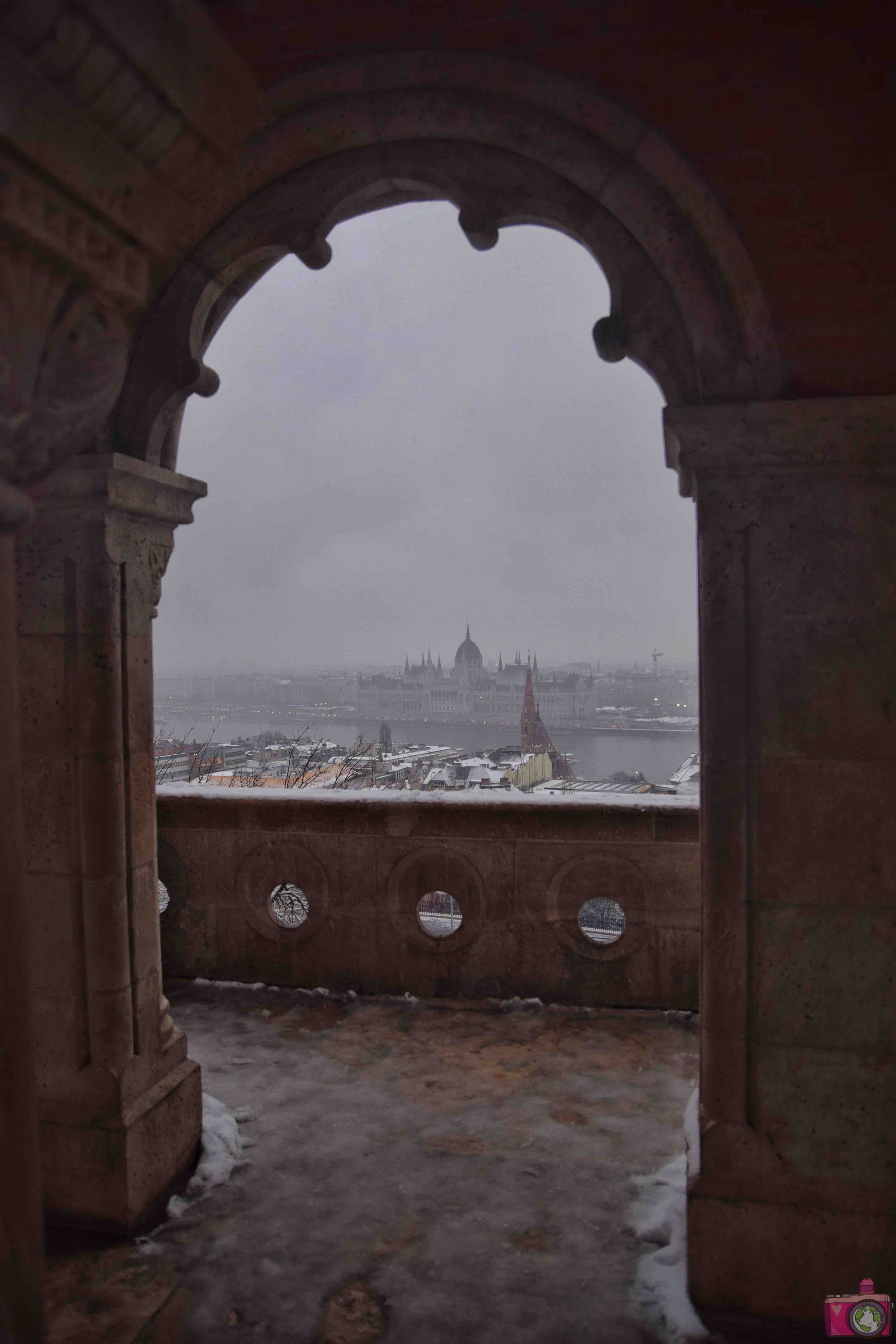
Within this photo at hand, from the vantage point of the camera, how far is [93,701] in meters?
2.65

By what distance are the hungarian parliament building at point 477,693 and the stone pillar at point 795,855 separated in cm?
1349

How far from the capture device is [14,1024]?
0.84 metres

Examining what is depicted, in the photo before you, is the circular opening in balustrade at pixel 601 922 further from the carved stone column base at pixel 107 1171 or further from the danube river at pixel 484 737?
the carved stone column base at pixel 107 1171

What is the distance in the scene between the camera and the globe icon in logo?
2141 millimetres

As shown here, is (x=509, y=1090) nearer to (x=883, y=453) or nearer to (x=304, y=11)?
(x=883, y=453)

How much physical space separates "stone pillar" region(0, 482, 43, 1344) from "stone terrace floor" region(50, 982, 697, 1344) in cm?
183

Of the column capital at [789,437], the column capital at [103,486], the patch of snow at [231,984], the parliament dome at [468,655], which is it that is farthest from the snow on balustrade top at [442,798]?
the parliament dome at [468,655]

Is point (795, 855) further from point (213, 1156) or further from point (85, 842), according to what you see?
point (213, 1156)

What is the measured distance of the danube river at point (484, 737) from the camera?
1141 centimetres

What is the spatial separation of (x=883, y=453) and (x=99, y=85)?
76.8 inches

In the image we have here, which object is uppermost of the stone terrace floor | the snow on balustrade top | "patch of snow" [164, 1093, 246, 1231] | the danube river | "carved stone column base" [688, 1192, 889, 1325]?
the snow on balustrade top

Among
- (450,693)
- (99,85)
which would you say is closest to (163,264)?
(99,85)

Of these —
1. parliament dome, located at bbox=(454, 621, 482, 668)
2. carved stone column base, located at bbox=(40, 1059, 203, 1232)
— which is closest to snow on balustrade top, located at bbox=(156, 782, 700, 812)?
carved stone column base, located at bbox=(40, 1059, 203, 1232)

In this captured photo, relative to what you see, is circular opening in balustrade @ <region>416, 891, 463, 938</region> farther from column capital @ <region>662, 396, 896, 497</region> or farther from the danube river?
column capital @ <region>662, 396, 896, 497</region>
